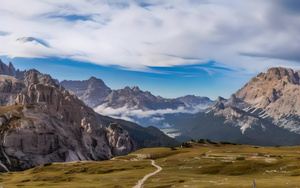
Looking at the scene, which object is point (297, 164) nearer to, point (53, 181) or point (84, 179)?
point (84, 179)

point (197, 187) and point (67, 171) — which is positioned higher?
point (197, 187)

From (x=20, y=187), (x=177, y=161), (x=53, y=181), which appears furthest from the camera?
(x=177, y=161)

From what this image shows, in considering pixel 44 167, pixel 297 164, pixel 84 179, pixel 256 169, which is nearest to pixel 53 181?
pixel 84 179

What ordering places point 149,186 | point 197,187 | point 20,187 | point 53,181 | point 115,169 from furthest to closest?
point 115,169, point 53,181, point 20,187, point 149,186, point 197,187

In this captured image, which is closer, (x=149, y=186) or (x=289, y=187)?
(x=289, y=187)

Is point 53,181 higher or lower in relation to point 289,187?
lower

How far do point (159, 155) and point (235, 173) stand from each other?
7462 centimetres

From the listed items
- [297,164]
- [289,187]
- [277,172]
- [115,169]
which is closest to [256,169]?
[277,172]

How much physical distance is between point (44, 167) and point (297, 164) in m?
118

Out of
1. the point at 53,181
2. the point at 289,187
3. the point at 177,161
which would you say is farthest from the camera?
the point at 177,161

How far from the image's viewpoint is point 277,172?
88.4m

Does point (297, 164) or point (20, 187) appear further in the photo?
point (297, 164)

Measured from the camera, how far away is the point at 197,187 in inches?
2547

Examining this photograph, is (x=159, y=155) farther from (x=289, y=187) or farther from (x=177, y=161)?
(x=289, y=187)
